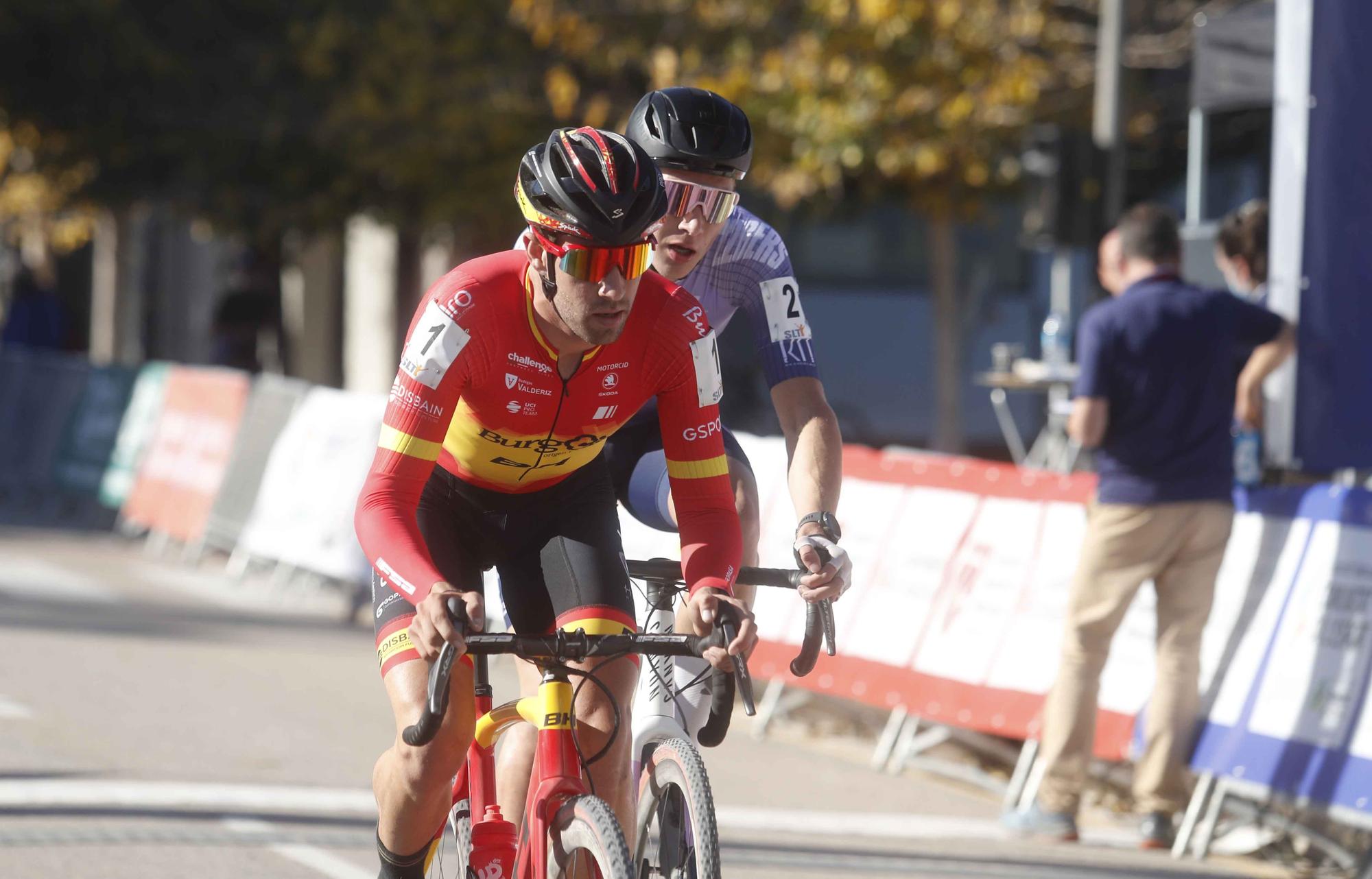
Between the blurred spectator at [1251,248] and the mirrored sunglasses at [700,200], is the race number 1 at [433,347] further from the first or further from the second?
the blurred spectator at [1251,248]

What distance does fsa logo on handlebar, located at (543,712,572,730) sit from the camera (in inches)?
160

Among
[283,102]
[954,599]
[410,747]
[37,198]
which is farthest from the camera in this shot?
[37,198]

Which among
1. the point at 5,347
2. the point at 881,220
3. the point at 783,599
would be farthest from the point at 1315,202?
the point at 881,220

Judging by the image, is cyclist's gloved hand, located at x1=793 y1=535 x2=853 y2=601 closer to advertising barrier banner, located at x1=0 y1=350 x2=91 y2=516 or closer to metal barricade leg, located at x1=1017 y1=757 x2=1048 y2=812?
metal barricade leg, located at x1=1017 y1=757 x2=1048 y2=812

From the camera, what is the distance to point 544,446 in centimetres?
429

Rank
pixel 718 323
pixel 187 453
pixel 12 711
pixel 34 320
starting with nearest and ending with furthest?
pixel 718 323
pixel 12 711
pixel 187 453
pixel 34 320

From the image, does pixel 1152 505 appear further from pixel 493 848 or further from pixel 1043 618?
pixel 493 848

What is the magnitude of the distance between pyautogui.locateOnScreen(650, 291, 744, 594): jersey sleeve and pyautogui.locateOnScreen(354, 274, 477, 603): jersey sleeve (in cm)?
44

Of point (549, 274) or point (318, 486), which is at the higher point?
point (549, 274)

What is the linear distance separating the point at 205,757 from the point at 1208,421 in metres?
4.11

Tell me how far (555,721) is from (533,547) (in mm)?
559

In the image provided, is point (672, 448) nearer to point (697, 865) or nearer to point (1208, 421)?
point (697, 865)

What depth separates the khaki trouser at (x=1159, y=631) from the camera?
723 cm

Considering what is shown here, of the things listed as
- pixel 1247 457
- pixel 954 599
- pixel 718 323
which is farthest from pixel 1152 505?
pixel 718 323
